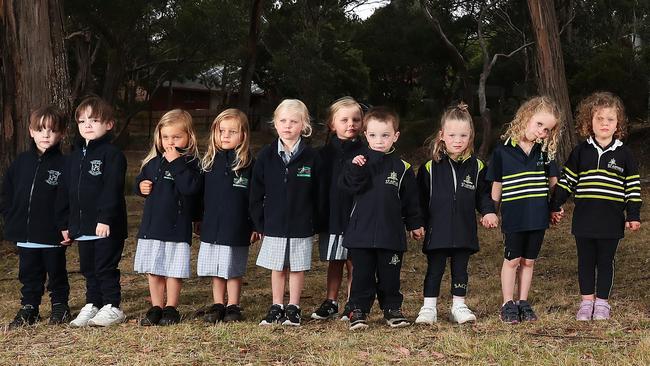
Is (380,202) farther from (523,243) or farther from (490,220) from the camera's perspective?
(523,243)

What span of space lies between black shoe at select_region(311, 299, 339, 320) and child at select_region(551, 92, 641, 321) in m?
1.71

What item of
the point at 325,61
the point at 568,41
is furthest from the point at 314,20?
the point at 568,41

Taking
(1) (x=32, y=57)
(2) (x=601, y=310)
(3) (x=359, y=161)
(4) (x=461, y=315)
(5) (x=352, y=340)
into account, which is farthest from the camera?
(1) (x=32, y=57)

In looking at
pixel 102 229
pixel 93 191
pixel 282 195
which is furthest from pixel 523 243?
pixel 93 191

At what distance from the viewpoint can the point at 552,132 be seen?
20.4 feet

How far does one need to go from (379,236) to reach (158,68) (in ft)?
110

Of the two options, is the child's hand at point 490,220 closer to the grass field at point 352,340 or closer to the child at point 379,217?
the child at point 379,217

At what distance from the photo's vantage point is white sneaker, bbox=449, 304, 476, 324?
6.09 meters

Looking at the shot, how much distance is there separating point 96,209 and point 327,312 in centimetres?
182

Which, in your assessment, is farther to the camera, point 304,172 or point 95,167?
point 95,167

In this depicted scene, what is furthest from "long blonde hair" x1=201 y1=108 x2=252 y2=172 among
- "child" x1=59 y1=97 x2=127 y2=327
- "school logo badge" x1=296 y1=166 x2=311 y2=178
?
"child" x1=59 y1=97 x2=127 y2=327

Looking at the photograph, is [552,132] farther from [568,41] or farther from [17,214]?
[568,41]

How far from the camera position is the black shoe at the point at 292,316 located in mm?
6164

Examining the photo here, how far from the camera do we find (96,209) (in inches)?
250
